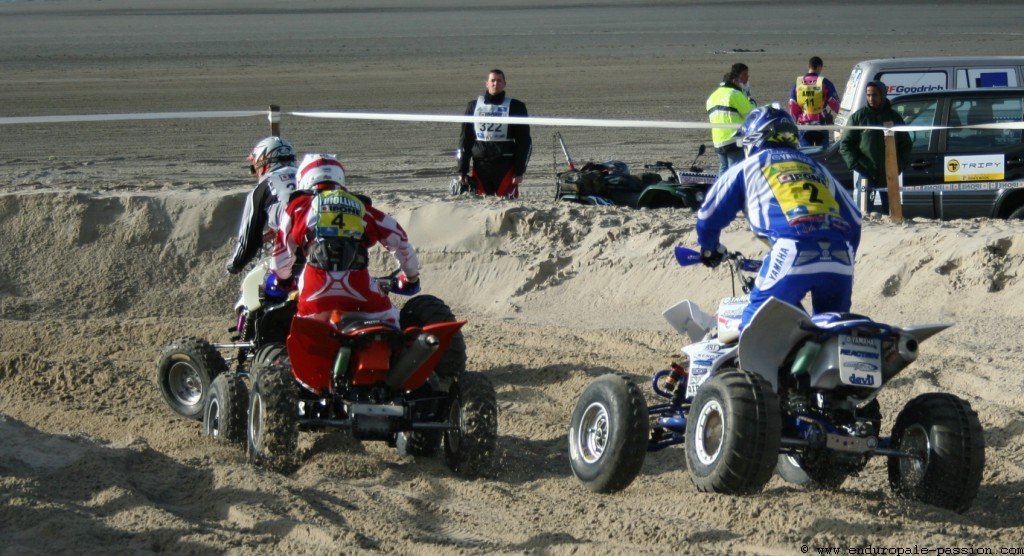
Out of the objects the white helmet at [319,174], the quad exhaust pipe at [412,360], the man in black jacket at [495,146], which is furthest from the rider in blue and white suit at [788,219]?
the man in black jacket at [495,146]

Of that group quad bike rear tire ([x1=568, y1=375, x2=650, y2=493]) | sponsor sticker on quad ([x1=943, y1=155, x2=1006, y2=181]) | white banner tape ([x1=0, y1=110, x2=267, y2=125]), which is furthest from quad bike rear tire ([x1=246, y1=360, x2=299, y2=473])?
sponsor sticker on quad ([x1=943, y1=155, x2=1006, y2=181])

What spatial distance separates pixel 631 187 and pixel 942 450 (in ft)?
29.2

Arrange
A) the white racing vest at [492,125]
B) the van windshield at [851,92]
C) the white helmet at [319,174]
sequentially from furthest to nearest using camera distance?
1. the van windshield at [851,92]
2. the white racing vest at [492,125]
3. the white helmet at [319,174]

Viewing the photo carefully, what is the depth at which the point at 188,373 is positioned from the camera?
345 inches

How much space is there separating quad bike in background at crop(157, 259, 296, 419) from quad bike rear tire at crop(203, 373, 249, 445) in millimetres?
225

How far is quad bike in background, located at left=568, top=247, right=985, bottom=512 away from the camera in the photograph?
568 centimetres

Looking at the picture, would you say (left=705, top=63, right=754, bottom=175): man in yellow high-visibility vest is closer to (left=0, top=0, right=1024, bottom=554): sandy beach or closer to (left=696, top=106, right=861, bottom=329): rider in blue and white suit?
(left=0, top=0, right=1024, bottom=554): sandy beach

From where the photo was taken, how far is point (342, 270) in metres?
7.28

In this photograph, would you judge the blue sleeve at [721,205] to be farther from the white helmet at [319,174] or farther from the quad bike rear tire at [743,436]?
the white helmet at [319,174]

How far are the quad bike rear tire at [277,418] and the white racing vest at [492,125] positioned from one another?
7.05 metres

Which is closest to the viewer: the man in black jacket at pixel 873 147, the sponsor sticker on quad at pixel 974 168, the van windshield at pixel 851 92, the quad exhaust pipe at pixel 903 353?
the quad exhaust pipe at pixel 903 353

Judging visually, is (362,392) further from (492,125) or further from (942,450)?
(492,125)

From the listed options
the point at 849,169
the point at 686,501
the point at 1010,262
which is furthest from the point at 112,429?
the point at 849,169

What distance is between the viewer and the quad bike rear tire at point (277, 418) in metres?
6.93
